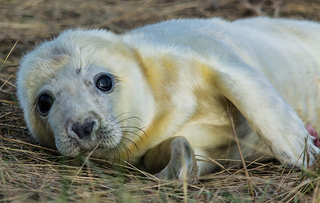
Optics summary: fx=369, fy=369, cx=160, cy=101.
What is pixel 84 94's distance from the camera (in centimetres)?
231

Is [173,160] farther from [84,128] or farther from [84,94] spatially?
[84,94]

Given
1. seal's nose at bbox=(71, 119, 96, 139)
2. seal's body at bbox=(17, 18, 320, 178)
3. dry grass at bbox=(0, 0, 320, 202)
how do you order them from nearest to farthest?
dry grass at bbox=(0, 0, 320, 202) → seal's nose at bbox=(71, 119, 96, 139) → seal's body at bbox=(17, 18, 320, 178)

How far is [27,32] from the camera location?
17.1 ft

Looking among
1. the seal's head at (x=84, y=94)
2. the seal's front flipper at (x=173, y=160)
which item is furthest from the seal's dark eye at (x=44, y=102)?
the seal's front flipper at (x=173, y=160)

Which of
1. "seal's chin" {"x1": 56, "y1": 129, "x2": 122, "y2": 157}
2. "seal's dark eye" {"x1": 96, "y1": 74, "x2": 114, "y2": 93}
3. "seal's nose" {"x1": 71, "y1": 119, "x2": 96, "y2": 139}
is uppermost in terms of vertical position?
"seal's dark eye" {"x1": 96, "y1": 74, "x2": 114, "y2": 93}

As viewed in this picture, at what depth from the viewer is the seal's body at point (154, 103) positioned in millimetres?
2299

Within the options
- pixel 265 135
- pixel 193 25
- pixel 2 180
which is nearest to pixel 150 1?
pixel 193 25

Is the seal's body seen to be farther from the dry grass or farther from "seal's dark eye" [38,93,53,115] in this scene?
the dry grass

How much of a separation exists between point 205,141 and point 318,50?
178 centimetres

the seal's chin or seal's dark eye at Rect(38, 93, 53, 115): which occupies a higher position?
seal's dark eye at Rect(38, 93, 53, 115)

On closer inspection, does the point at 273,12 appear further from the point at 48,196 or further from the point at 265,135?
the point at 48,196

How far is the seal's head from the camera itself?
2225 mm

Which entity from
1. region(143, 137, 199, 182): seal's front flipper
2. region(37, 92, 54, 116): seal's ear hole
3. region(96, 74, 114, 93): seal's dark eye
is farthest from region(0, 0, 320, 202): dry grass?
region(96, 74, 114, 93): seal's dark eye

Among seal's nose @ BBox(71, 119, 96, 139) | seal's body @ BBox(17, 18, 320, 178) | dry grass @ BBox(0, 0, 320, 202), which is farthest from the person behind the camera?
seal's body @ BBox(17, 18, 320, 178)
